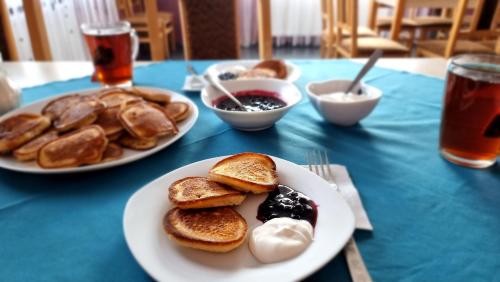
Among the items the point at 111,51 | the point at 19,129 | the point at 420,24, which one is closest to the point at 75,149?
the point at 19,129

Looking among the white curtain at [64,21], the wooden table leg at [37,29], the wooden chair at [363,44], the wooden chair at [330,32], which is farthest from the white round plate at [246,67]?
the white curtain at [64,21]

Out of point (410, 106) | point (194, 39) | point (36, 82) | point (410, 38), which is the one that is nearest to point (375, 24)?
point (410, 38)

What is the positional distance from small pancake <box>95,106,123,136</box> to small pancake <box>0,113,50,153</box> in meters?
0.12

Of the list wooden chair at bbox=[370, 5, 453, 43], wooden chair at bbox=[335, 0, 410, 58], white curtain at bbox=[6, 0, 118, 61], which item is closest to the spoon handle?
wooden chair at bbox=[335, 0, 410, 58]

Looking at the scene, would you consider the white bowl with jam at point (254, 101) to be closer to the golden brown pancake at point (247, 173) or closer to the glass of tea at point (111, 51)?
the golden brown pancake at point (247, 173)

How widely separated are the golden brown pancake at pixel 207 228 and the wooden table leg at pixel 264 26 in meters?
1.32

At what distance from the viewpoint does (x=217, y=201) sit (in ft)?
→ 1.75

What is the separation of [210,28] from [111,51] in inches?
26.8

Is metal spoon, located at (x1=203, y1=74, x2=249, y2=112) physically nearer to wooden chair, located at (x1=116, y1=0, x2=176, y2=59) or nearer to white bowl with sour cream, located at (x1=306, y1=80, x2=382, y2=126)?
white bowl with sour cream, located at (x1=306, y1=80, x2=382, y2=126)

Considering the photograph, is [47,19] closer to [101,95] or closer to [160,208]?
[101,95]

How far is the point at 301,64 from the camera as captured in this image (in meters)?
1.45

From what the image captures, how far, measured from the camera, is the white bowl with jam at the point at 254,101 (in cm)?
84

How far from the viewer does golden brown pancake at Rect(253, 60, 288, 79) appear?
1.19m

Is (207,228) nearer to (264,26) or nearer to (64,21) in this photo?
(264,26)
